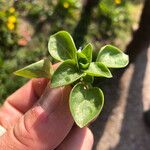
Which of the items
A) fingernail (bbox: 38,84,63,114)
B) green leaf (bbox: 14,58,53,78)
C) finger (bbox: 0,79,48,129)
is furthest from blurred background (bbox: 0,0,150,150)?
green leaf (bbox: 14,58,53,78)

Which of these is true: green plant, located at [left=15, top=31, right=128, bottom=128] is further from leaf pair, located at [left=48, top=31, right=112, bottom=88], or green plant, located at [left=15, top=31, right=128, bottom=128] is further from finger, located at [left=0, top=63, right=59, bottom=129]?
finger, located at [left=0, top=63, right=59, bottom=129]

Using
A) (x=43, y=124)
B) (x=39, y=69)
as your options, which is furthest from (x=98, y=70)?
(x=43, y=124)

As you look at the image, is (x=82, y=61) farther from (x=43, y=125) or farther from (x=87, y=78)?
(x=43, y=125)

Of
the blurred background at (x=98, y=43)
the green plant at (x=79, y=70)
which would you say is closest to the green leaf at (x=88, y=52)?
the green plant at (x=79, y=70)

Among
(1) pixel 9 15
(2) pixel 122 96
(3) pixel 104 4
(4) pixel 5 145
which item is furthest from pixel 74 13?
(4) pixel 5 145

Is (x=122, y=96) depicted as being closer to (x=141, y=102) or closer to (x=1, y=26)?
(x=141, y=102)
